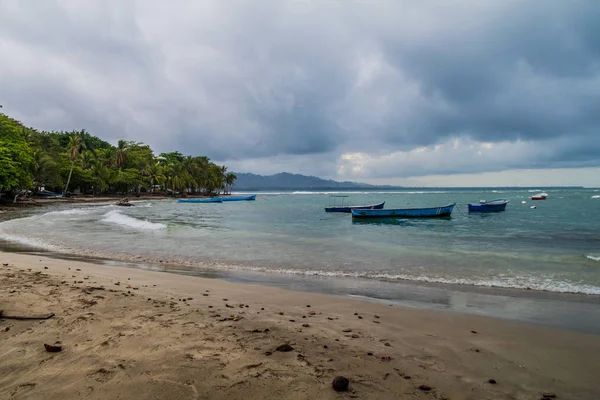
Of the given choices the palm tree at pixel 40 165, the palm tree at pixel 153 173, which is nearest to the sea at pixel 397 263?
the palm tree at pixel 40 165

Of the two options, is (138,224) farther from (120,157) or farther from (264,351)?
(120,157)

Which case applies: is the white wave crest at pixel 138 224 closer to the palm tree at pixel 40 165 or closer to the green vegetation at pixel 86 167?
the green vegetation at pixel 86 167

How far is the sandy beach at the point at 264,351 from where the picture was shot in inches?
122

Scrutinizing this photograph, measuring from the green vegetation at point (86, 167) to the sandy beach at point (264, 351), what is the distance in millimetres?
38704

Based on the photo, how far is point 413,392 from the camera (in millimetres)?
3199

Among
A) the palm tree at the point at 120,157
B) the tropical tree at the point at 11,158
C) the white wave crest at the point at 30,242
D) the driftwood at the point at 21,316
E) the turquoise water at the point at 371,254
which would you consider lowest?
the turquoise water at the point at 371,254

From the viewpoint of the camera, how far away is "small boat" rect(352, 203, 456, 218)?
1460 inches

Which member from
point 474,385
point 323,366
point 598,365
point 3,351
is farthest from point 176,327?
point 598,365

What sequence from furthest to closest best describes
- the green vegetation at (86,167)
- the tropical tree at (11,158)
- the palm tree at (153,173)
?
the palm tree at (153,173) < the green vegetation at (86,167) < the tropical tree at (11,158)

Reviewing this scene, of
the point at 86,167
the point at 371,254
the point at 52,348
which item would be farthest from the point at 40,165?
the point at 52,348

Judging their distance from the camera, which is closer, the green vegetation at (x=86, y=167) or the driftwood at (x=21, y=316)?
the driftwood at (x=21, y=316)

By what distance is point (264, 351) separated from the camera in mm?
3871

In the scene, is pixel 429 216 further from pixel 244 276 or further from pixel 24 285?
pixel 24 285

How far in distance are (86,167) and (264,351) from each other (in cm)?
8658
